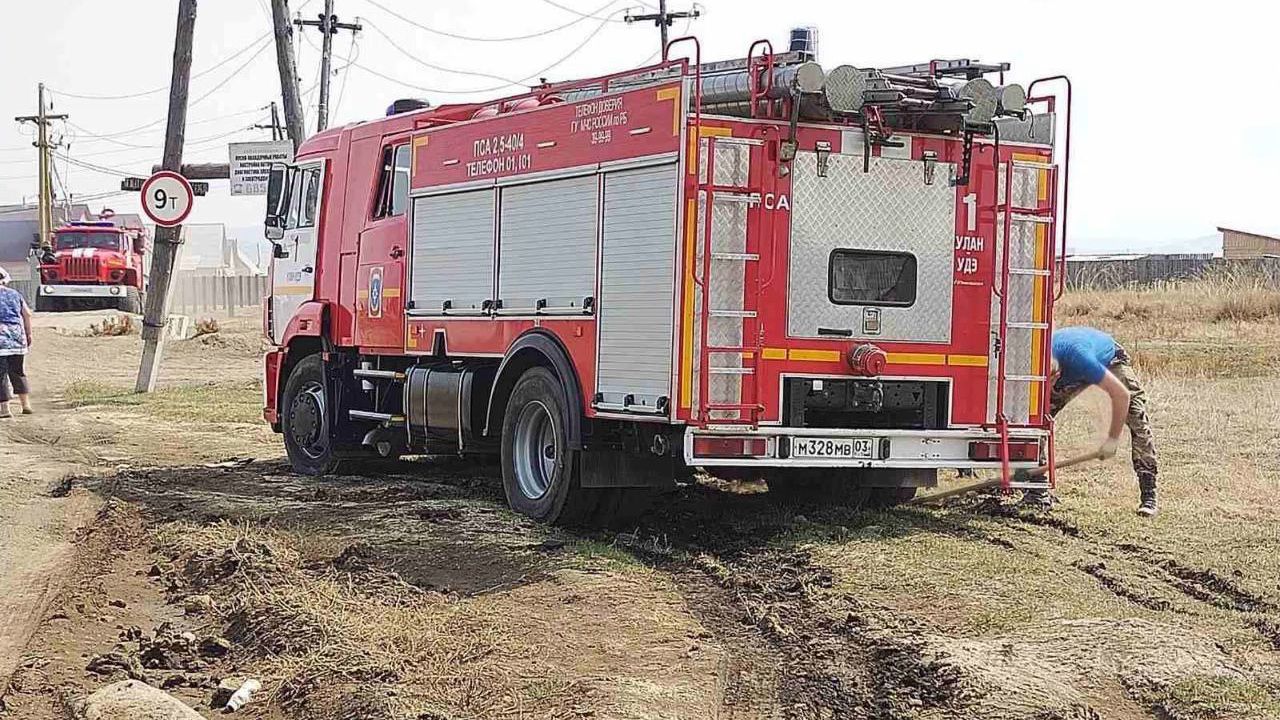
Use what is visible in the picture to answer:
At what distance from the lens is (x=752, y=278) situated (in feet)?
31.4

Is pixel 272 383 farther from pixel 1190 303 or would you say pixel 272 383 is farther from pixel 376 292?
pixel 1190 303

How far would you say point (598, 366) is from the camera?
10141mm

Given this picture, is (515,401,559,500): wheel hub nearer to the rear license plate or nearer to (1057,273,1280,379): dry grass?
the rear license plate

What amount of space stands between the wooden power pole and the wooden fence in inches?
882

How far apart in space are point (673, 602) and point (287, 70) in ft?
57.5

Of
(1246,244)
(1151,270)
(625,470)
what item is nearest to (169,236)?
(625,470)

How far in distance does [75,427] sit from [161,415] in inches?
59.4

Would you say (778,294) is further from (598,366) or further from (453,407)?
(453,407)

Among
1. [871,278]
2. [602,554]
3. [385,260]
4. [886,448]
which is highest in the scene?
[385,260]

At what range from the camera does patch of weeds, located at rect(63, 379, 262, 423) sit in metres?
19.8

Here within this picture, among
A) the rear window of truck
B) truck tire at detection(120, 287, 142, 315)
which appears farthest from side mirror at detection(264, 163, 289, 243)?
truck tire at detection(120, 287, 142, 315)

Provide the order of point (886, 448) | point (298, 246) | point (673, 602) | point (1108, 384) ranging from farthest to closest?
point (298, 246)
point (1108, 384)
point (886, 448)
point (673, 602)

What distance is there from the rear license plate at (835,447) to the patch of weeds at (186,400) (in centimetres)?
1110

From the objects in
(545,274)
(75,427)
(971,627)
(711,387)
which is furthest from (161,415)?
(971,627)
